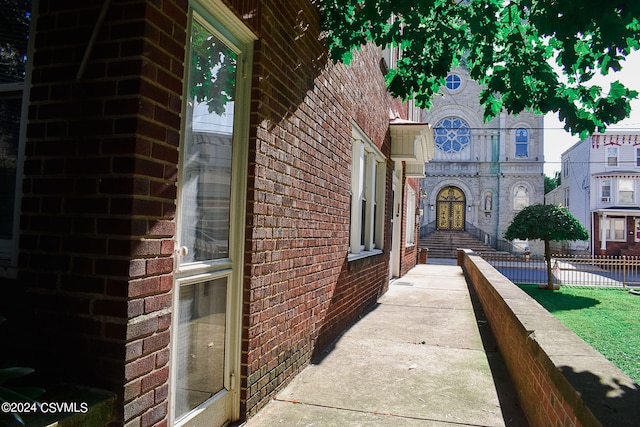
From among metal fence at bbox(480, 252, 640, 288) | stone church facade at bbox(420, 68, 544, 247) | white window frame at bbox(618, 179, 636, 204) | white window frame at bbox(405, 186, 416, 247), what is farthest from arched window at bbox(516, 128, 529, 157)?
white window frame at bbox(405, 186, 416, 247)

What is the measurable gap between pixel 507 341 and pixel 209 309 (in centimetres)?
348

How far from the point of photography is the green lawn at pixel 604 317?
319 inches

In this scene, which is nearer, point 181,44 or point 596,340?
point 181,44

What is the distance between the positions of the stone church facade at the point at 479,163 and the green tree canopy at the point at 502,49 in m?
30.7

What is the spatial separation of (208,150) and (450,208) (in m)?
36.0

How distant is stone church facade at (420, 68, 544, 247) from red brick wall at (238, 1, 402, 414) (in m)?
30.5

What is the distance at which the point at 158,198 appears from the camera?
2.29 metres

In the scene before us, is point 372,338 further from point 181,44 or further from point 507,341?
point 181,44

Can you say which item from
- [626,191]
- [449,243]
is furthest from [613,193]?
[449,243]

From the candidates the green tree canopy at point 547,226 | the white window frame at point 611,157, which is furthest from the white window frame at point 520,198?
the green tree canopy at point 547,226

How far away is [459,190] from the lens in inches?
1457

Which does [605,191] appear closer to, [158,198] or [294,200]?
[294,200]

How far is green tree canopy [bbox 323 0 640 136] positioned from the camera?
13.2 feet

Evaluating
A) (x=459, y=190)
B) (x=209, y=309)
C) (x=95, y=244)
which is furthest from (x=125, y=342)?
(x=459, y=190)
